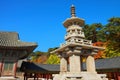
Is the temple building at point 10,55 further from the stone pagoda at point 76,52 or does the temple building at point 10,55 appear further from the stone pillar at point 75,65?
the stone pillar at point 75,65

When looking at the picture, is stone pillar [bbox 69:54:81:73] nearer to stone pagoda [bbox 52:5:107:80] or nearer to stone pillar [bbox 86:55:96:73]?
stone pagoda [bbox 52:5:107:80]

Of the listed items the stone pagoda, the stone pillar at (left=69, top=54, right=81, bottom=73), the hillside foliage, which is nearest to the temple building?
the stone pagoda

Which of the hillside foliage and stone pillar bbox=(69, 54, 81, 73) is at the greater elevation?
the hillside foliage

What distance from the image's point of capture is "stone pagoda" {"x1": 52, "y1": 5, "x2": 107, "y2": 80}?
12.5 metres

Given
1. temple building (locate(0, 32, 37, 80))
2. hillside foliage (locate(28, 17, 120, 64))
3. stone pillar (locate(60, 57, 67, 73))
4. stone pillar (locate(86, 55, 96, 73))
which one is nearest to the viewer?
stone pillar (locate(86, 55, 96, 73))

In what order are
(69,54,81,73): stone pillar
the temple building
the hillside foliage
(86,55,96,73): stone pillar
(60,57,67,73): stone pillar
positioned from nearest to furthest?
1. (69,54,81,73): stone pillar
2. (86,55,96,73): stone pillar
3. (60,57,67,73): stone pillar
4. the temple building
5. the hillside foliage

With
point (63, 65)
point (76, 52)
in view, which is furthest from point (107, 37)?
point (76, 52)

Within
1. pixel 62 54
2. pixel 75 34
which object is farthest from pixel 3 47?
pixel 75 34

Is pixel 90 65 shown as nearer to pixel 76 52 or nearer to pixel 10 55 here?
pixel 76 52

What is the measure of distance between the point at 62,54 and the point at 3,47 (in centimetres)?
779

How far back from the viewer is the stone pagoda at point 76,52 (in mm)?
12523

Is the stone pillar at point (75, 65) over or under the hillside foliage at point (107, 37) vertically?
under

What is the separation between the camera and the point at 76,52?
42.7 feet

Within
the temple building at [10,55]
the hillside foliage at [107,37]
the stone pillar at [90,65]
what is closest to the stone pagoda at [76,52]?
the stone pillar at [90,65]
